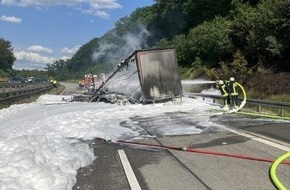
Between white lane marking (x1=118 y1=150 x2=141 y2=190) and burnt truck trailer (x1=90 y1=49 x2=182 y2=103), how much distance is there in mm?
11399

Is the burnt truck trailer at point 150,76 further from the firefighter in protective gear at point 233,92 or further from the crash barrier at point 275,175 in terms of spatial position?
the crash barrier at point 275,175

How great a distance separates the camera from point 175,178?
746 centimetres

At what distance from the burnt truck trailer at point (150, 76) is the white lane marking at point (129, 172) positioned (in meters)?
11.4

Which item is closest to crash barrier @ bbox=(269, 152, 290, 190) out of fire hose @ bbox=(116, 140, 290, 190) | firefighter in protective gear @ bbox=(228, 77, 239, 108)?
fire hose @ bbox=(116, 140, 290, 190)

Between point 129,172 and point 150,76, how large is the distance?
1365cm

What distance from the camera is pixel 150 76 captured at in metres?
21.5

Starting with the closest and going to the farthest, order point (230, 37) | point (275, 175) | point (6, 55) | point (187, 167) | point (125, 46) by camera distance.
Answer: point (275, 175) → point (187, 167) → point (230, 37) → point (125, 46) → point (6, 55)

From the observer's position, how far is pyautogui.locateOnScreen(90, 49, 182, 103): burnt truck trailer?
69.7ft

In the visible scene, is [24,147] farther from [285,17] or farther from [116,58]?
[116,58]

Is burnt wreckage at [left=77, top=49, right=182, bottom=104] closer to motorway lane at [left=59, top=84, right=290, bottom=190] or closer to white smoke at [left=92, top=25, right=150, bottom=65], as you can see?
motorway lane at [left=59, top=84, right=290, bottom=190]

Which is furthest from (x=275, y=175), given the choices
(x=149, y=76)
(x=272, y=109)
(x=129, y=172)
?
(x=149, y=76)

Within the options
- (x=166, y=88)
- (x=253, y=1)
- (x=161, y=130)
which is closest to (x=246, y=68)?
(x=166, y=88)

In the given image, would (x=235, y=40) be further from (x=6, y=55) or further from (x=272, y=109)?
(x=6, y=55)

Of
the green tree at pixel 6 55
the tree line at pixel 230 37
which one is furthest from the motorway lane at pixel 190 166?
the green tree at pixel 6 55
